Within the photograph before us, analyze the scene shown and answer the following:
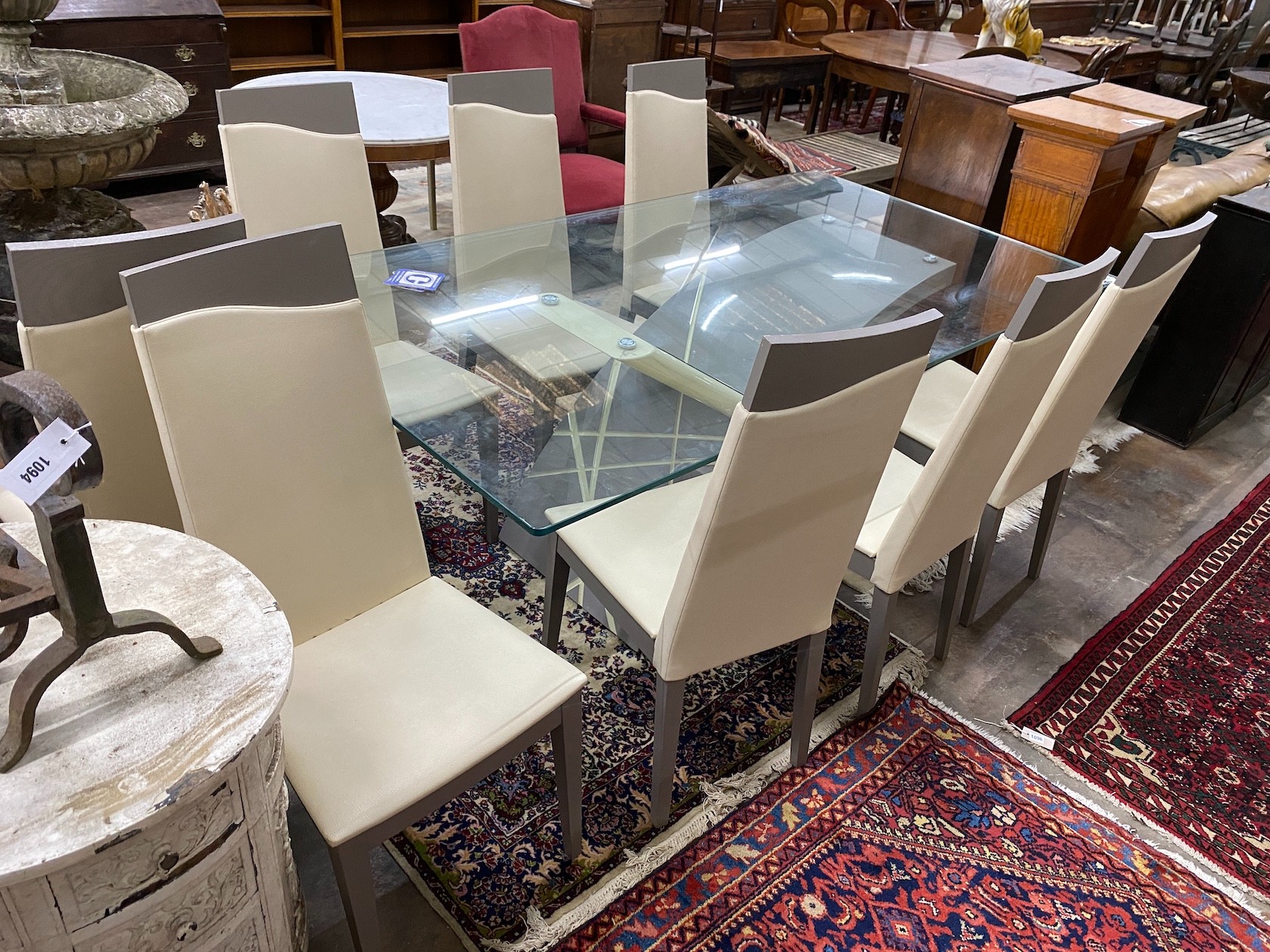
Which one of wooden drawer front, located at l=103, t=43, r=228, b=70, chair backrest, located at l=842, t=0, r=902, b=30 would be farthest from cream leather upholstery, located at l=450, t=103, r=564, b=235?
chair backrest, located at l=842, t=0, r=902, b=30

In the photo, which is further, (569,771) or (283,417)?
(569,771)

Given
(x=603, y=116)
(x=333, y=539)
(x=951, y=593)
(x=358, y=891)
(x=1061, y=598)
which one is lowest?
(x=1061, y=598)

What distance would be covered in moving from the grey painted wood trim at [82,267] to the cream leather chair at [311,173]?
0.58 meters

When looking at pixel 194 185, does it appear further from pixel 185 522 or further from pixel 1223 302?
pixel 1223 302

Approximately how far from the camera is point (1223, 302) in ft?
9.44

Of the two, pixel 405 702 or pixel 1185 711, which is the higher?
pixel 405 702

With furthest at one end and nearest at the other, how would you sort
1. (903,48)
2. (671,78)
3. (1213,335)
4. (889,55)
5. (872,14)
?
(872,14), (903,48), (889,55), (1213,335), (671,78)

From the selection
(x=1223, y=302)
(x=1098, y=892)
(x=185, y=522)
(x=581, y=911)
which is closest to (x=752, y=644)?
(x=581, y=911)

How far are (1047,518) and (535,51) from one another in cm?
242

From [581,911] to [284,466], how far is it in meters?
0.89

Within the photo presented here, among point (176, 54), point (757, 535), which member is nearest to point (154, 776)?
point (757, 535)

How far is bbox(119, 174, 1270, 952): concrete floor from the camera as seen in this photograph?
4.99ft

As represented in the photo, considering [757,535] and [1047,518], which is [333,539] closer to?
[757,535]

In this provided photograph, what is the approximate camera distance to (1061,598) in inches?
94.0
